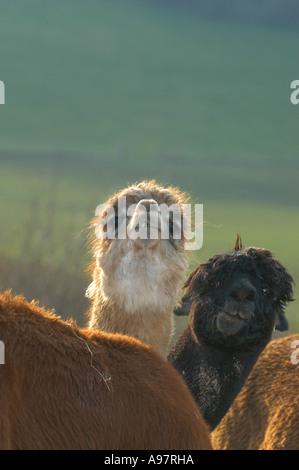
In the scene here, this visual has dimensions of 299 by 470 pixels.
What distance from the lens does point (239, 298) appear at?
389 cm

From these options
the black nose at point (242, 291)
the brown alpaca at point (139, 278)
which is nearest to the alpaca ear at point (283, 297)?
the black nose at point (242, 291)

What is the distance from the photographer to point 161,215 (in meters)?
4.31

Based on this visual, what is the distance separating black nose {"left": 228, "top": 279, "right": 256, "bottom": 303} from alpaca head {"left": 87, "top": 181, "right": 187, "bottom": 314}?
50 cm

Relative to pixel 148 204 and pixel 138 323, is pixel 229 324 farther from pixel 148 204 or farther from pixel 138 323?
pixel 148 204

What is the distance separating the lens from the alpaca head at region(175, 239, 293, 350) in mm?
3912

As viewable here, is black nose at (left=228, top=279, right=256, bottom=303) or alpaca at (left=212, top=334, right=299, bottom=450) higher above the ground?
black nose at (left=228, top=279, right=256, bottom=303)

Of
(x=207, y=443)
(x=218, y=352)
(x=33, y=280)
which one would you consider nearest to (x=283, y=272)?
(x=218, y=352)

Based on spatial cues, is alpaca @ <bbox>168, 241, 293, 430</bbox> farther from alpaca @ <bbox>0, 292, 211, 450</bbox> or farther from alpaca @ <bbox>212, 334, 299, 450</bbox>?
alpaca @ <bbox>0, 292, 211, 450</bbox>

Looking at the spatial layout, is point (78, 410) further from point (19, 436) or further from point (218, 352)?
point (218, 352)

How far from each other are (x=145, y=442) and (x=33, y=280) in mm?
10377

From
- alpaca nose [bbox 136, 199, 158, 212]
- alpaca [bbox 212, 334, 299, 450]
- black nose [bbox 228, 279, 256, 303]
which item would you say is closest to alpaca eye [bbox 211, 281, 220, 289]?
black nose [bbox 228, 279, 256, 303]

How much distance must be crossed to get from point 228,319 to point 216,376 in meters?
0.42

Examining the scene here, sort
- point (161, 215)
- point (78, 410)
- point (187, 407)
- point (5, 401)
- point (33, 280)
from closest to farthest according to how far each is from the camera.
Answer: point (5, 401) → point (78, 410) → point (187, 407) → point (161, 215) → point (33, 280)

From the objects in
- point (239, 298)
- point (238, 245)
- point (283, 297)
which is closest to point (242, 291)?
point (239, 298)
